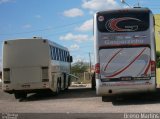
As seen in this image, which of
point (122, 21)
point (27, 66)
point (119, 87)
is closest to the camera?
point (119, 87)

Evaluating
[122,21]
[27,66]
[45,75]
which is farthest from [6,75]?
[122,21]

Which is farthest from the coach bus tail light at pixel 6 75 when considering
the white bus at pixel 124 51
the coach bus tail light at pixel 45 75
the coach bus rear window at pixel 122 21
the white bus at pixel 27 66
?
the coach bus rear window at pixel 122 21

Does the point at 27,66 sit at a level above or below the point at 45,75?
above

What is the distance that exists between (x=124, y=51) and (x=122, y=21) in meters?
1.30

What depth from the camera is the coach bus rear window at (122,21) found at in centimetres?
2017

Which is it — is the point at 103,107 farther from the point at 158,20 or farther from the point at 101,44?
the point at 158,20

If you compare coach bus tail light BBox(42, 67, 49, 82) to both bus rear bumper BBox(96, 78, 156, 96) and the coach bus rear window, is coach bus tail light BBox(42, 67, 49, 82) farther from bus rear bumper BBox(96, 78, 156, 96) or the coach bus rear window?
the coach bus rear window

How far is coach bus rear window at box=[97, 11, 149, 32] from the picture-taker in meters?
20.2

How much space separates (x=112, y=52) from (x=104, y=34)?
85cm

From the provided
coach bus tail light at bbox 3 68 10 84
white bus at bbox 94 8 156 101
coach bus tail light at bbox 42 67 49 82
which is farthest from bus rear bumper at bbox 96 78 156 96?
coach bus tail light at bbox 3 68 10 84

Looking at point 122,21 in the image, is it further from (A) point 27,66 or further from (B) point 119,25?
(A) point 27,66

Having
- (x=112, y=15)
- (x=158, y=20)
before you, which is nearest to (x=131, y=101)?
(x=112, y=15)

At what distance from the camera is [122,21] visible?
798 inches

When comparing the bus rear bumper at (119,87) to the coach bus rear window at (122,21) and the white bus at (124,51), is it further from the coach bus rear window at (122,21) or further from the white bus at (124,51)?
the coach bus rear window at (122,21)
